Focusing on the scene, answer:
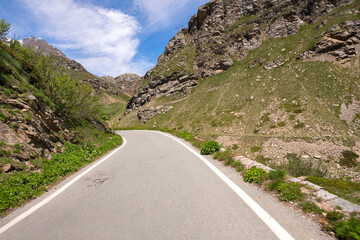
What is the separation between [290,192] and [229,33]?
89.8 metres

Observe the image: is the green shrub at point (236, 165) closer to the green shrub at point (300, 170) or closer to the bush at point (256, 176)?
the bush at point (256, 176)

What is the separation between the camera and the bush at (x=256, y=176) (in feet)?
14.9

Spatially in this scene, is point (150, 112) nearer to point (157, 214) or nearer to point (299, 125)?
point (299, 125)

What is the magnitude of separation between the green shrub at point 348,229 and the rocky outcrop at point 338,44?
5249cm

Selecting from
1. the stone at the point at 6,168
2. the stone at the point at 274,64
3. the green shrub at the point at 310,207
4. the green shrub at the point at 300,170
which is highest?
the stone at the point at 274,64

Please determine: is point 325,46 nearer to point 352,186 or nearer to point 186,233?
point 352,186

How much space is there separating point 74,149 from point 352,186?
11.2 m

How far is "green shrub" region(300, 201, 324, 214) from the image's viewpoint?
2914 millimetres

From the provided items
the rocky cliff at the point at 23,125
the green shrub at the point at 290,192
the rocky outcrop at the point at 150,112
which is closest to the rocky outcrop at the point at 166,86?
the rocky outcrop at the point at 150,112

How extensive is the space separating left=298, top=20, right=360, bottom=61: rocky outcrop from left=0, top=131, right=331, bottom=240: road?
5253 centimetres

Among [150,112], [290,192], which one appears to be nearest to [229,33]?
[150,112]

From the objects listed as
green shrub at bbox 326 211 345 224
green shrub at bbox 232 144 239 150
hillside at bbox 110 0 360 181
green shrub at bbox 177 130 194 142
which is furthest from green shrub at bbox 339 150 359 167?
green shrub at bbox 326 211 345 224

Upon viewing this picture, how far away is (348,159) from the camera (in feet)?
62.5

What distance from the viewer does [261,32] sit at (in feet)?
223
